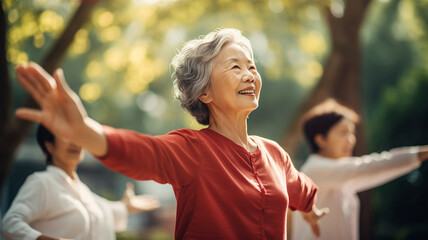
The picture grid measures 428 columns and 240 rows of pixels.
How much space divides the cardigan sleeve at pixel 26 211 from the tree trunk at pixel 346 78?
13.7 feet

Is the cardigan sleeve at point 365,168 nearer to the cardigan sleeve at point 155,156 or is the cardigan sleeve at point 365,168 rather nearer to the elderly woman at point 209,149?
the elderly woman at point 209,149

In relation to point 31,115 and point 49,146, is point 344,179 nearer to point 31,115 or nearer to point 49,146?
point 49,146

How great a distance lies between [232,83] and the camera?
243cm

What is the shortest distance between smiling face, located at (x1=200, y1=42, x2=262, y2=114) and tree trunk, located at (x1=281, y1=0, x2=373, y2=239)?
14.2ft

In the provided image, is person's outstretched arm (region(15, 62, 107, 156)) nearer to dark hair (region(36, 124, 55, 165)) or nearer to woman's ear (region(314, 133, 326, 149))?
dark hair (region(36, 124, 55, 165))

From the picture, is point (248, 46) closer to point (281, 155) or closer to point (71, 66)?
point (281, 155)

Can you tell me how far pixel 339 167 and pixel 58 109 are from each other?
113 inches

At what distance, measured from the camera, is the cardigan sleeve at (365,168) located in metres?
3.83

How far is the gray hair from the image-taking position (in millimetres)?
2471

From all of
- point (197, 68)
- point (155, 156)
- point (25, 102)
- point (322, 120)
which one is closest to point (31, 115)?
point (155, 156)

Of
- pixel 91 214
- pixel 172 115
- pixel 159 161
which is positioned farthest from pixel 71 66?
pixel 159 161

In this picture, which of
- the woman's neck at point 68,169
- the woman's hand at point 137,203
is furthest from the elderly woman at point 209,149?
the woman's hand at point 137,203

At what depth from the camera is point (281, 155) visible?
2.76 m

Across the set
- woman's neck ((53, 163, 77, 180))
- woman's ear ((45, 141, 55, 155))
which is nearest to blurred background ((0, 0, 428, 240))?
woman's ear ((45, 141, 55, 155))
